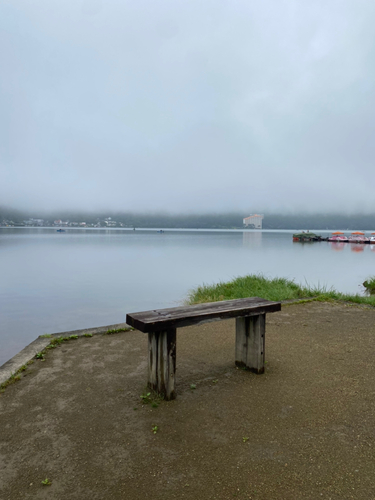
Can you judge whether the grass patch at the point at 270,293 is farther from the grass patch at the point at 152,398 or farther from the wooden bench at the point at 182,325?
the grass patch at the point at 152,398

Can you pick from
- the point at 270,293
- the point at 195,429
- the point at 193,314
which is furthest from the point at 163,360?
the point at 270,293

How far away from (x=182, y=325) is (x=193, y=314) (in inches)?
8.7

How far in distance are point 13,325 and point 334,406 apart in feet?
27.8

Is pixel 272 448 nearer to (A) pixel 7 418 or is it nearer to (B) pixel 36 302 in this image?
(A) pixel 7 418

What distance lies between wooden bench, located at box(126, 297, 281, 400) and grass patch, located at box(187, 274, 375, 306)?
182 inches

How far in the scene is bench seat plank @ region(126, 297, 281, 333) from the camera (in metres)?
3.36

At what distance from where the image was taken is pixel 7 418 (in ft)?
10.5

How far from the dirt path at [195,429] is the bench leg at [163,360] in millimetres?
145

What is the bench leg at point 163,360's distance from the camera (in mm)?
3480

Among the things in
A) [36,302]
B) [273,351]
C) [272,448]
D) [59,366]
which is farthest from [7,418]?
[36,302]

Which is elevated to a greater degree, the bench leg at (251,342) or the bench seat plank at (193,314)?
the bench seat plank at (193,314)

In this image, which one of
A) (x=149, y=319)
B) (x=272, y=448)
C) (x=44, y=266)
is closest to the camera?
(x=272, y=448)

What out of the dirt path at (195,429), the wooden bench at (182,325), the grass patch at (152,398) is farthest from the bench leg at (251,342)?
the grass patch at (152,398)

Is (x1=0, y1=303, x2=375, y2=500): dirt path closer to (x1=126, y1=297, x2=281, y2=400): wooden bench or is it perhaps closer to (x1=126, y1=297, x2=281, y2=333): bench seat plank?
(x1=126, y1=297, x2=281, y2=400): wooden bench
